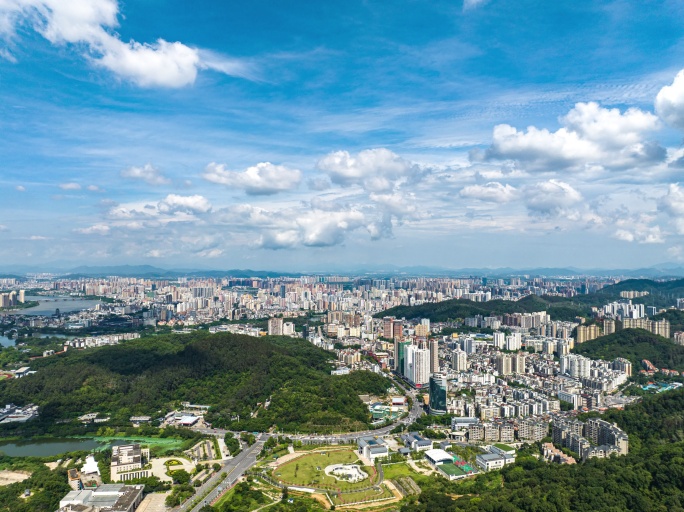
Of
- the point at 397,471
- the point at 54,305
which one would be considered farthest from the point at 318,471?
the point at 54,305

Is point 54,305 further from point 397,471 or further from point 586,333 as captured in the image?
point 397,471

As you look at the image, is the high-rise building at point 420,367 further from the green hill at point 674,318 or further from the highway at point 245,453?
the green hill at point 674,318

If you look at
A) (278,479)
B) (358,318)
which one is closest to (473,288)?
(358,318)

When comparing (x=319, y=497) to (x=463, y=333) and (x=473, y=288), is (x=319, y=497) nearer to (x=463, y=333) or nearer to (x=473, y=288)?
(x=463, y=333)

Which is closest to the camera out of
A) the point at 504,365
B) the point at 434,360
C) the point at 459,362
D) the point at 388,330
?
the point at 504,365

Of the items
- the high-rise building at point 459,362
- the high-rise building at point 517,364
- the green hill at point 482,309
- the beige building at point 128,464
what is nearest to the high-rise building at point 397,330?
the green hill at point 482,309

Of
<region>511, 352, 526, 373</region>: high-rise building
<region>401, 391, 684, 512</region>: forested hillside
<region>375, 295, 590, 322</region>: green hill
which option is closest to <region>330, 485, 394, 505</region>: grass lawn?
<region>401, 391, 684, 512</region>: forested hillside

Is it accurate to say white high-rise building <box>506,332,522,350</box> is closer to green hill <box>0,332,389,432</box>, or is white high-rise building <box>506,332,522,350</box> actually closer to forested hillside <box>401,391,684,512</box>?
green hill <box>0,332,389,432</box>
